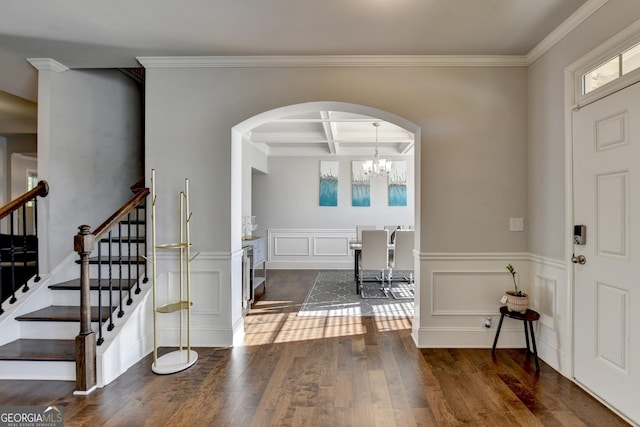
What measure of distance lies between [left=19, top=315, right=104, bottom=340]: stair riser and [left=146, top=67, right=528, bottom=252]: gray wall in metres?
1.07

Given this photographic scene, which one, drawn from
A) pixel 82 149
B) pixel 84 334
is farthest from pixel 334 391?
pixel 82 149

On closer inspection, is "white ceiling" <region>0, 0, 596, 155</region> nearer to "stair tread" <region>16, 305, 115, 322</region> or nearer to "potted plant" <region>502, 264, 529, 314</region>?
"potted plant" <region>502, 264, 529, 314</region>

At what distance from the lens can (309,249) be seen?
23.6 ft

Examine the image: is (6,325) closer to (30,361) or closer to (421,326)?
(30,361)

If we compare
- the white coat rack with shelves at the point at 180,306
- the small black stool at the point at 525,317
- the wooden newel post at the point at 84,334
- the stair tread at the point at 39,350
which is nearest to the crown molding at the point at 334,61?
the white coat rack with shelves at the point at 180,306

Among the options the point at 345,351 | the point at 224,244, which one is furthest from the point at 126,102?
the point at 345,351

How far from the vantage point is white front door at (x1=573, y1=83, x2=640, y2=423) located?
1.87 metres

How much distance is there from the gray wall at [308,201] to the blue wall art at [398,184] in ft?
0.30

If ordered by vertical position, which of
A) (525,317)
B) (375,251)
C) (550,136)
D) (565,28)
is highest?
(565,28)

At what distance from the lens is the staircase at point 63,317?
7.63 feet

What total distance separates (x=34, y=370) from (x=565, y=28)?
471 cm

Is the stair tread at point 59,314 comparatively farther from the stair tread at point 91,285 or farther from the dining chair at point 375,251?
the dining chair at point 375,251

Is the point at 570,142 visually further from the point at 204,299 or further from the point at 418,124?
the point at 204,299

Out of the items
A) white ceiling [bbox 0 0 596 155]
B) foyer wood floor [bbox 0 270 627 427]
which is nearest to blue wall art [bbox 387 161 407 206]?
white ceiling [bbox 0 0 596 155]
